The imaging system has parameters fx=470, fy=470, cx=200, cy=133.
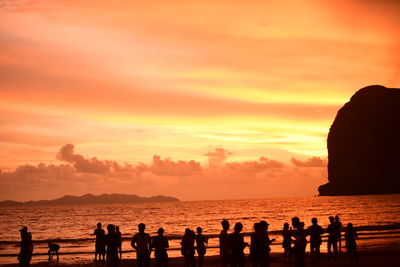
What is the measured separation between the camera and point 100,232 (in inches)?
997

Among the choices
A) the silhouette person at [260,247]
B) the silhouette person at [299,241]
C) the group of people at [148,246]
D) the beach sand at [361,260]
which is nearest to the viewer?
the silhouette person at [260,247]

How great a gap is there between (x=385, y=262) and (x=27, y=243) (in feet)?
57.1

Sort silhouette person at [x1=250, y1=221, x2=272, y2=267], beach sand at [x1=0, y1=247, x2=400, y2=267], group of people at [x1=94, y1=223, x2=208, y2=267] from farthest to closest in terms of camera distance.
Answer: beach sand at [x1=0, y1=247, x2=400, y2=267]
group of people at [x1=94, y1=223, x2=208, y2=267]
silhouette person at [x1=250, y1=221, x2=272, y2=267]

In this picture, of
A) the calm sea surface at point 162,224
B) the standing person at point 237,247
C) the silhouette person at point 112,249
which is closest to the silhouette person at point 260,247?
the standing person at point 237,247

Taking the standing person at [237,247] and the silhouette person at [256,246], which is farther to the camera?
the silhouette person at [256,246]

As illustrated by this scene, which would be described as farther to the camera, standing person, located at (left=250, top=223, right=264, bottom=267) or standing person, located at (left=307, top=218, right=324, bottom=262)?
standing person, located at (left=307, top=218, right=324, bottom=262)

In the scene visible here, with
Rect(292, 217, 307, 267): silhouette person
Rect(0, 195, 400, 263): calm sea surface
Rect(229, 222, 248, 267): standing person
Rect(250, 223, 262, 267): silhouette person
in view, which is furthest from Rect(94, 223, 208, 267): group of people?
Rect(0, 195, 400, 263): calm sea surface

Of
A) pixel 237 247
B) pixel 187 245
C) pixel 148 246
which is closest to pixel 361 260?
pixel 187 245

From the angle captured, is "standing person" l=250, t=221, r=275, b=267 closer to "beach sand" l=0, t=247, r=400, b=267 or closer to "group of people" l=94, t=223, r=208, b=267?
"group of people" l=94, t=223, r=208, b=267

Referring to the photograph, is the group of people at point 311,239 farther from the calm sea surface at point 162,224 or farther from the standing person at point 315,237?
the calm sea surface at point 162,224

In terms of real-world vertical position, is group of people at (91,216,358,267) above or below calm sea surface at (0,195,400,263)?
above

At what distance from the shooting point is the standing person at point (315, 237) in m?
21.0

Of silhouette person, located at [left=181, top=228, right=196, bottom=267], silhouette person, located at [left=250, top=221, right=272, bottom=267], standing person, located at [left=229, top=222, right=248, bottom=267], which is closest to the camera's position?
standing person, located at [left=229, top=222, right=248, bottom=267]

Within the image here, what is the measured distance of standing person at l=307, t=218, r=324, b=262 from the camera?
2104 centimetres
